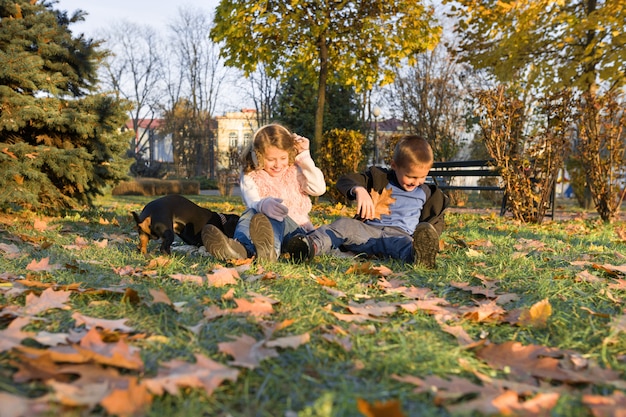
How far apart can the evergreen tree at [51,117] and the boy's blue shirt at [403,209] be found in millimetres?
3716

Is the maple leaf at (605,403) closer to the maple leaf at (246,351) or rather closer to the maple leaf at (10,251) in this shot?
the maple leaf at (246,351)

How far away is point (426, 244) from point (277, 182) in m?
1.23

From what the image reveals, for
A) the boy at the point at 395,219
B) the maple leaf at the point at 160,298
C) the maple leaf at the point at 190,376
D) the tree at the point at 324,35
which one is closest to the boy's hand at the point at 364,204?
the boy at the point at 395,219

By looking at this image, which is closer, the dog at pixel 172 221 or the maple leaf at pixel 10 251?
the maple leaf at pixel 10 251

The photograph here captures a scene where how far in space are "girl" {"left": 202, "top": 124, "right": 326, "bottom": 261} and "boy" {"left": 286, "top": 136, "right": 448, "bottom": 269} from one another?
0.21m

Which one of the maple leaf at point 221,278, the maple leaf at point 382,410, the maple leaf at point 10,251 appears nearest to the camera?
the maple leaf at point 382,410

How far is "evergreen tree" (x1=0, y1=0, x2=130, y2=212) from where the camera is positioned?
5.14 m

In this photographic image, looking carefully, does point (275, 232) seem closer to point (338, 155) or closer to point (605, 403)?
point (605, 403)

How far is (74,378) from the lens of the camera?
4.15 feet

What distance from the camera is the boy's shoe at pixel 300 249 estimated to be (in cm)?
305

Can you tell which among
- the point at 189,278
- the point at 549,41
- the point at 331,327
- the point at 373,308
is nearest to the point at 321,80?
the point at 549,41

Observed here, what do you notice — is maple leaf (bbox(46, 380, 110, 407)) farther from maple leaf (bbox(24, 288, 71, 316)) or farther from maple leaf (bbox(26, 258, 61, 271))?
maple leaf (bbox(26, 258, 61, 271))

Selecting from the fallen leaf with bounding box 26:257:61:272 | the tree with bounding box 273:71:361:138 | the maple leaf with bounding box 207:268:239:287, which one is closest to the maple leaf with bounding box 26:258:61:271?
the fallen leaf with bounding box 26:257:61:272

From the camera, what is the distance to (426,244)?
289cm
